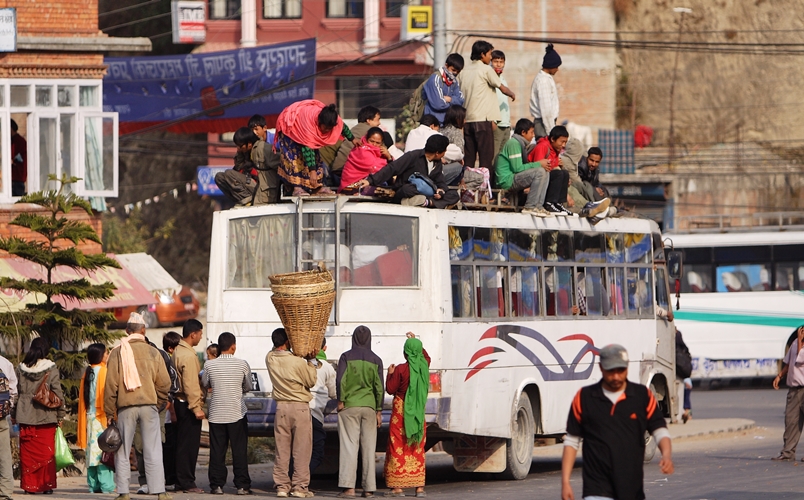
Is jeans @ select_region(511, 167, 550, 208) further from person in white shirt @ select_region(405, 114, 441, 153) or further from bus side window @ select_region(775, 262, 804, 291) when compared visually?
bus side window @ select_region(775, 262, 804, 291)

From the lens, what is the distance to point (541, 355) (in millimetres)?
15977

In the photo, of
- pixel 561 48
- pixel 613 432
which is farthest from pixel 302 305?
pixel 561 48

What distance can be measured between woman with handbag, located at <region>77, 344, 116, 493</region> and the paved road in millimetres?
339

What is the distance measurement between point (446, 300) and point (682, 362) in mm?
8305

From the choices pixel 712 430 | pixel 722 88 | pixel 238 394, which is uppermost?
A: pixel 722 88

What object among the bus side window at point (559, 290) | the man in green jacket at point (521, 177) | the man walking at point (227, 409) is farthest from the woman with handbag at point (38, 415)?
the bus side window at point (559, 290)

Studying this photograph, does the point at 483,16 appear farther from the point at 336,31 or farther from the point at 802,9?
the point at 802,9

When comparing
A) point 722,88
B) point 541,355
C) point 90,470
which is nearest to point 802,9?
point 722,88

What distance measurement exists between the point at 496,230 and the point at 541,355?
1726 mm

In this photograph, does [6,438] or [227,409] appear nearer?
[6,438]

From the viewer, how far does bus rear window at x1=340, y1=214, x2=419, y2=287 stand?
14078 millimetres

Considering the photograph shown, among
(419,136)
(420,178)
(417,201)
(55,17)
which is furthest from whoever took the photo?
(55,17)

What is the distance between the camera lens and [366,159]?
1469cm

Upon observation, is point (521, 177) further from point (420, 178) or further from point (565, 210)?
point (420, 178)
